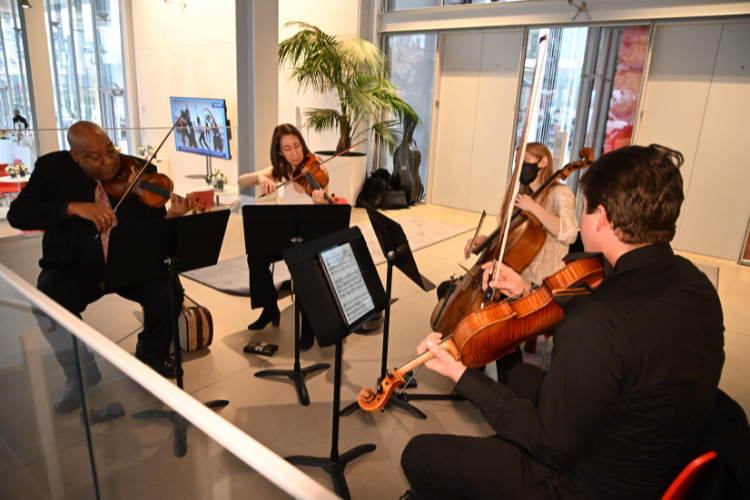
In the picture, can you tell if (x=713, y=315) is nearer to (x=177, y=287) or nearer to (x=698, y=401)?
(x=698, y=401)

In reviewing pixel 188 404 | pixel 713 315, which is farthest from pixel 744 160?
pixel 188 404

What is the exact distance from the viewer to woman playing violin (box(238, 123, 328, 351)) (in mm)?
2965

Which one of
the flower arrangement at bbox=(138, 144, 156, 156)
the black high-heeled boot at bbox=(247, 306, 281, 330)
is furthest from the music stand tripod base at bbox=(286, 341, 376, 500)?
the flower arrangement at bbox=(138, 144, 156, 156)

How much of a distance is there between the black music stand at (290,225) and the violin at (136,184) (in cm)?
40

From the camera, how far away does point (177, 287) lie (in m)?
2.52

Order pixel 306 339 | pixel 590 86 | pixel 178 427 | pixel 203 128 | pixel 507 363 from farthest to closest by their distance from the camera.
Answer: 1. pixel 203 128
2. pixel 590 86
3. pixel 306 339
4. pixel 507 363
5. pixel 178 427

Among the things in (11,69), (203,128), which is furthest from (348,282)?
(11,69)

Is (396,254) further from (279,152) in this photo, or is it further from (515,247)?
(279,152)

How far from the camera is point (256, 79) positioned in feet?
18.3

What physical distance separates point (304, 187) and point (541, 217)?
1.63m

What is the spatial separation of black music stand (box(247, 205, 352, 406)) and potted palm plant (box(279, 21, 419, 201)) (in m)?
3.43

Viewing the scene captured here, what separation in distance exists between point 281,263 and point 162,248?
2272mm

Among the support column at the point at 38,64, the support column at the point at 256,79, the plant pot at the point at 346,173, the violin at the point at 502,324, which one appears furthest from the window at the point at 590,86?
the support column at the point at 38,64

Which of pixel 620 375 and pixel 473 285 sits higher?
pixel 620 375
